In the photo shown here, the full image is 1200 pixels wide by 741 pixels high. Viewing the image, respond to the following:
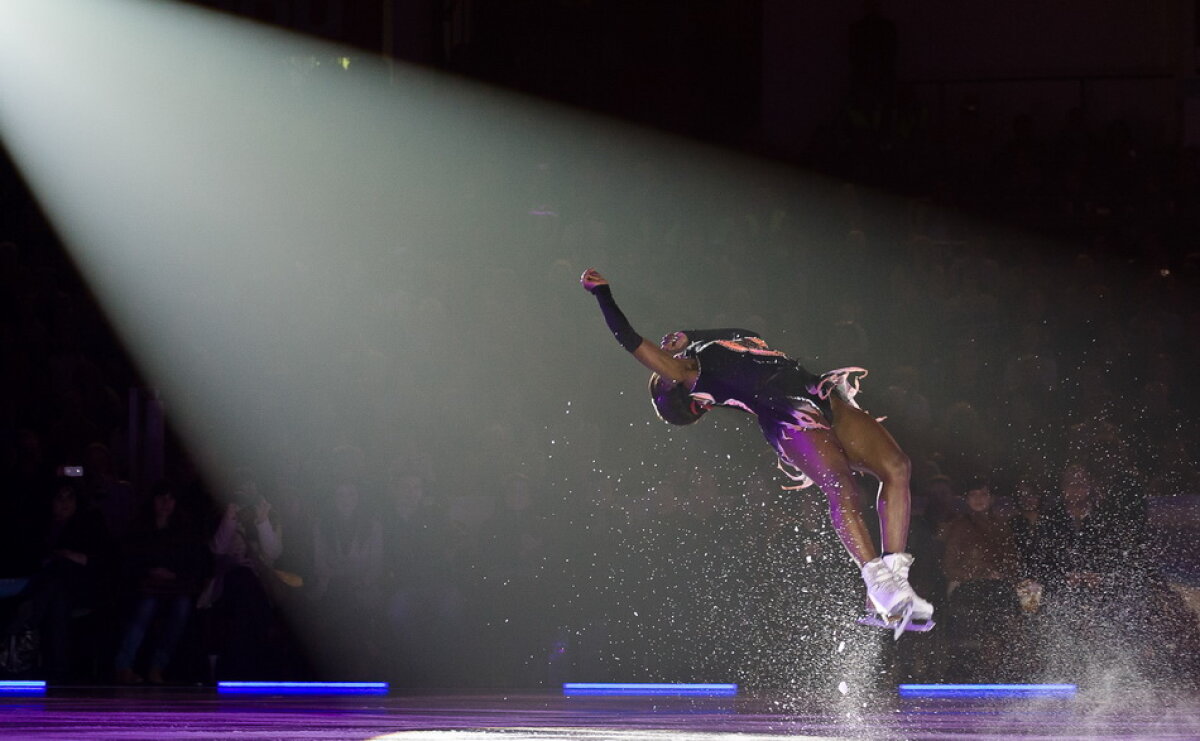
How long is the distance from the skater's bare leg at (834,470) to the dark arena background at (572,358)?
2.46 ft

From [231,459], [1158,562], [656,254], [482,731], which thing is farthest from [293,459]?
[1158,562]

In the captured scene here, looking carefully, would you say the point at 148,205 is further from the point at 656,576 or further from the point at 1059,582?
the point at 1059,582

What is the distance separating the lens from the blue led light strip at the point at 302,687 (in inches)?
292

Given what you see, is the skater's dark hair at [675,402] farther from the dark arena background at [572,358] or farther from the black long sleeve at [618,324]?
the dark arena background at [572,358]

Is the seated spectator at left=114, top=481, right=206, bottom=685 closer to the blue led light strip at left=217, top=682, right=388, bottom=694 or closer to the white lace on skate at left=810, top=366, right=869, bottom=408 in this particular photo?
the blue led light strip at left=217, top=682, right=388, bottom=694

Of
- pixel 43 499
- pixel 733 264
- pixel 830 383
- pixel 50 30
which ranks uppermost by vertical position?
pixel 50 30

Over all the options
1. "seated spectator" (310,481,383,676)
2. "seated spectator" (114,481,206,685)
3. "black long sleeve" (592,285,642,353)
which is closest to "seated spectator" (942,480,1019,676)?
"black long sleeve" (592,285,642,353)

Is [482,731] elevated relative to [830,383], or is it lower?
lower

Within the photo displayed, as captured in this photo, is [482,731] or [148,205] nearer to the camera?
[482,731]

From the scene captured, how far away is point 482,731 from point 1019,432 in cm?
445

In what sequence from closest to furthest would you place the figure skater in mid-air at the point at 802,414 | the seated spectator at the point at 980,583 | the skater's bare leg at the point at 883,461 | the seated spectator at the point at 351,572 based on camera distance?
the figure skater in mid-air at the point at 802,414
the skater's bare leg at the point at 883,461
the seated spectator at the point at 980,583
the seated spectator at the point at 351,572

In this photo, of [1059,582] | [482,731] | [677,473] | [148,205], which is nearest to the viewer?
[482,731]

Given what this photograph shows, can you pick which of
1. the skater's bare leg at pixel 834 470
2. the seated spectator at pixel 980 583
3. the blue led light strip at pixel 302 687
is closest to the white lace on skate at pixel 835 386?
the skater's bare leg at pixel 834 470

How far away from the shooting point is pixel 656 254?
10445 millimetres
